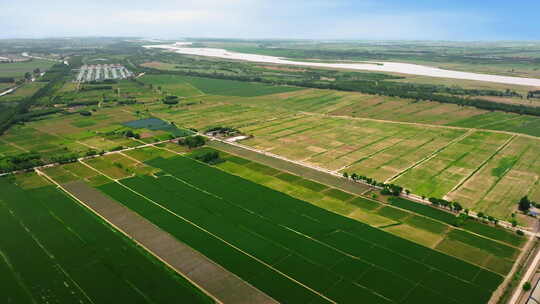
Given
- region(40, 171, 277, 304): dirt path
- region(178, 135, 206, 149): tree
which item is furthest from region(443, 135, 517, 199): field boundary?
region(178, 135, 206, 149): tree

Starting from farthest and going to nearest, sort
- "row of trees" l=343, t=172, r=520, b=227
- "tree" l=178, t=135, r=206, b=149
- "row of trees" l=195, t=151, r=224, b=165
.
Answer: "tree" l=178, t=135, r=206, b=149 → "row of trees" l=195, t=151, r=224, b=165 → "row of trees" l=343, t=172, r=520, b=227

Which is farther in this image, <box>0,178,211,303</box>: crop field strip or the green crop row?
the green crop row

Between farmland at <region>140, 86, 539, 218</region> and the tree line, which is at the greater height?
the tree line

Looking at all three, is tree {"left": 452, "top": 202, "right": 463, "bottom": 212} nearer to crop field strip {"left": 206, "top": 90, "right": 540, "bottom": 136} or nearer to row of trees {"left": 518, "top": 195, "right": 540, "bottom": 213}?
row of trees {"left": 518, "top": 195, "right": 540, "bottom": 213}

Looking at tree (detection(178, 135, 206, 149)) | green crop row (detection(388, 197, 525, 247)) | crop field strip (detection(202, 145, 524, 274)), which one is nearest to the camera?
crop field strip (detection(202, 145, 524, 274))

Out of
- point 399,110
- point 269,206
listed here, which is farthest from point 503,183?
point 399,110

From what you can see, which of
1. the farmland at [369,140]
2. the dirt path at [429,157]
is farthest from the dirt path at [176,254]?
the dirt path at [429,157]

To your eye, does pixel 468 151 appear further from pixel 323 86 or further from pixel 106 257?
pixel 323 86
